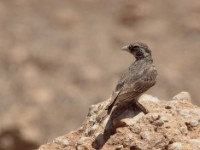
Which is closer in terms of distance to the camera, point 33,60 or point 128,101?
point 128,101

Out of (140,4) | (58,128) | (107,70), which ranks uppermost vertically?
(140,4)

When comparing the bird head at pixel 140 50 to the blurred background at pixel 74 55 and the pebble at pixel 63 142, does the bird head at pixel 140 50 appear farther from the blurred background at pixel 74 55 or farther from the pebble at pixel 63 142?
the blurred background at pixel 74 55

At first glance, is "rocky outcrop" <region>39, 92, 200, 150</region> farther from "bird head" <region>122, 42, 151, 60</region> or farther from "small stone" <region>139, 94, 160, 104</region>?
"bird head" <region>122, 42, 151, 60</region>

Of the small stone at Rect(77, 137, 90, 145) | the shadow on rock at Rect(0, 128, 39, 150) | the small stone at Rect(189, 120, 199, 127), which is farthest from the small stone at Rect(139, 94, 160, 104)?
the shadow on rock at Rect(0, 128, 39, 150)

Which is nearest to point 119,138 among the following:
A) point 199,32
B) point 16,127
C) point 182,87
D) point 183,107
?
point 183,107

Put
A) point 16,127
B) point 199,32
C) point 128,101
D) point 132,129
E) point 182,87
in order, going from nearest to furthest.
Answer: point 132,129 → point 128,101 → point 16,127 → point 182,87 → point 199,32

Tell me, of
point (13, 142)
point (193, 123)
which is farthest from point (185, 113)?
point (13, 142)

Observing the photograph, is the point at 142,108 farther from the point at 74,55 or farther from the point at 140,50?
the point at 74,55

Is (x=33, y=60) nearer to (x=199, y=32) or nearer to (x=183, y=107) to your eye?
(x=199, y=32)
